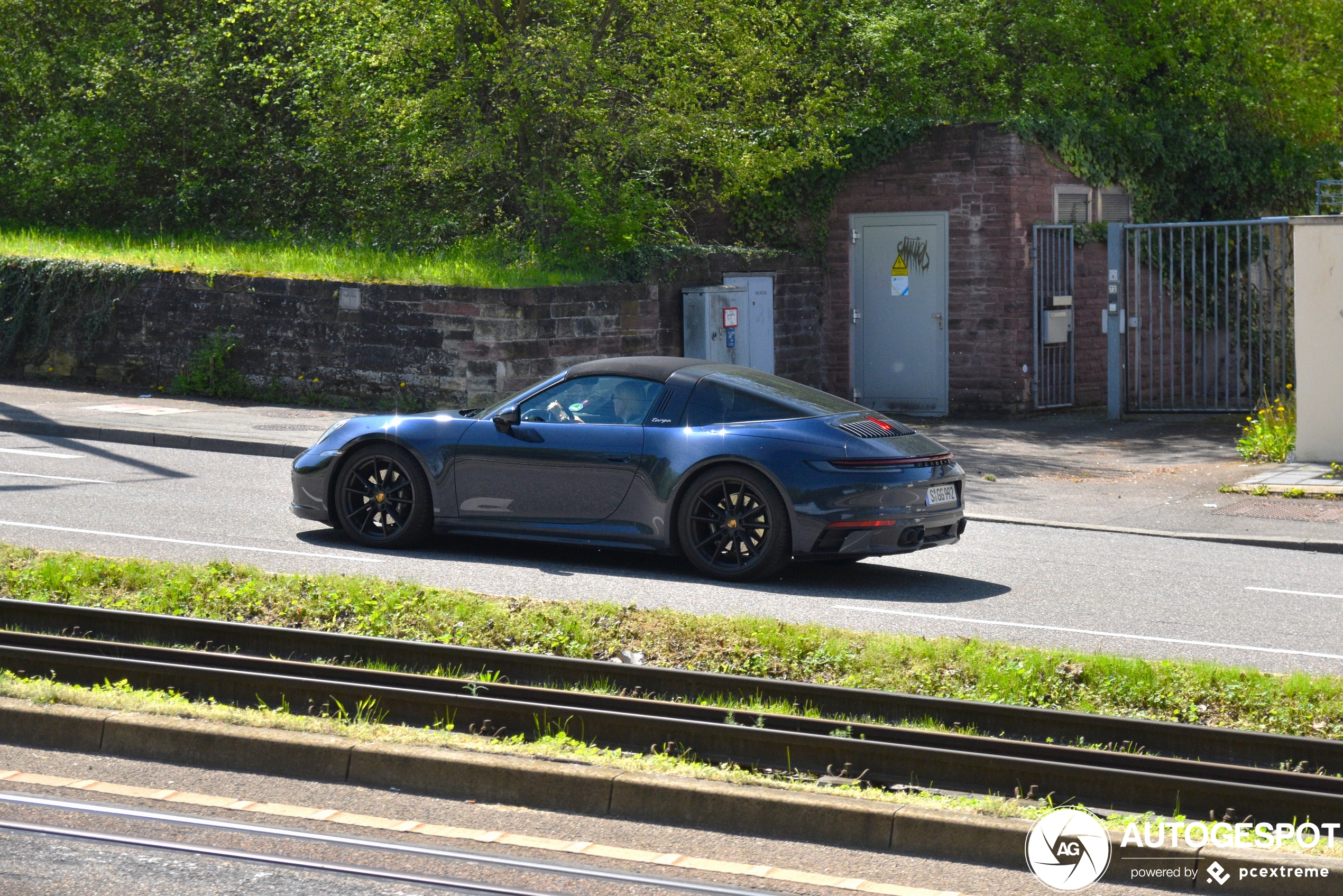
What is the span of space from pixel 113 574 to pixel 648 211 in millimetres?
11992

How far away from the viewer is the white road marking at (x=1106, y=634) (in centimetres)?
784

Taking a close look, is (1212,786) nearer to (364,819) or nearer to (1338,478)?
(364,819)

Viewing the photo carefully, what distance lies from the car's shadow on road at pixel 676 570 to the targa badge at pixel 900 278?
418 inches

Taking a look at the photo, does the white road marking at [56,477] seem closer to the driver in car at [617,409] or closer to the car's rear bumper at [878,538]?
the driver in car at [617,409]

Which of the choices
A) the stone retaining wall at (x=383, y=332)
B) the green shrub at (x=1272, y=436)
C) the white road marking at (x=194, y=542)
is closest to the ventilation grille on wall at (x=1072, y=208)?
Answer: the stone retaining wall at (x=383, y=332)

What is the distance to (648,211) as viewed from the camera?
64.6 ft

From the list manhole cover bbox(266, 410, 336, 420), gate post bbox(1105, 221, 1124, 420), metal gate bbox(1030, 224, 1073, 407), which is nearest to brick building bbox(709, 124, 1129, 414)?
metal gate bbox(1030, 224, 1073, 407)

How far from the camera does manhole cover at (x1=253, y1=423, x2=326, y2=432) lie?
634 inches

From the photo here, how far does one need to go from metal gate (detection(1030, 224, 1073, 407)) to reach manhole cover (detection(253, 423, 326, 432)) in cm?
943

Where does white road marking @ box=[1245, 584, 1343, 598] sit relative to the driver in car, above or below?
below

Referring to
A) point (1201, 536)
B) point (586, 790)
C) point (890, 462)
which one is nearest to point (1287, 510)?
point (1201, 536)

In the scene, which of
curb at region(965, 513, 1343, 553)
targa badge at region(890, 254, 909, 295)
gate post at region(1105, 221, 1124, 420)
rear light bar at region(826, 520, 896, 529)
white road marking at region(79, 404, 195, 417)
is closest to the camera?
rear light bar at region(826, 520, 896, 529)

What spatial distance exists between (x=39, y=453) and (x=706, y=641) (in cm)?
938

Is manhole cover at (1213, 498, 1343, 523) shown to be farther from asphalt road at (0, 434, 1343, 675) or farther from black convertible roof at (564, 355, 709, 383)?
black convertible roof at (564, 355, 709, 383)
